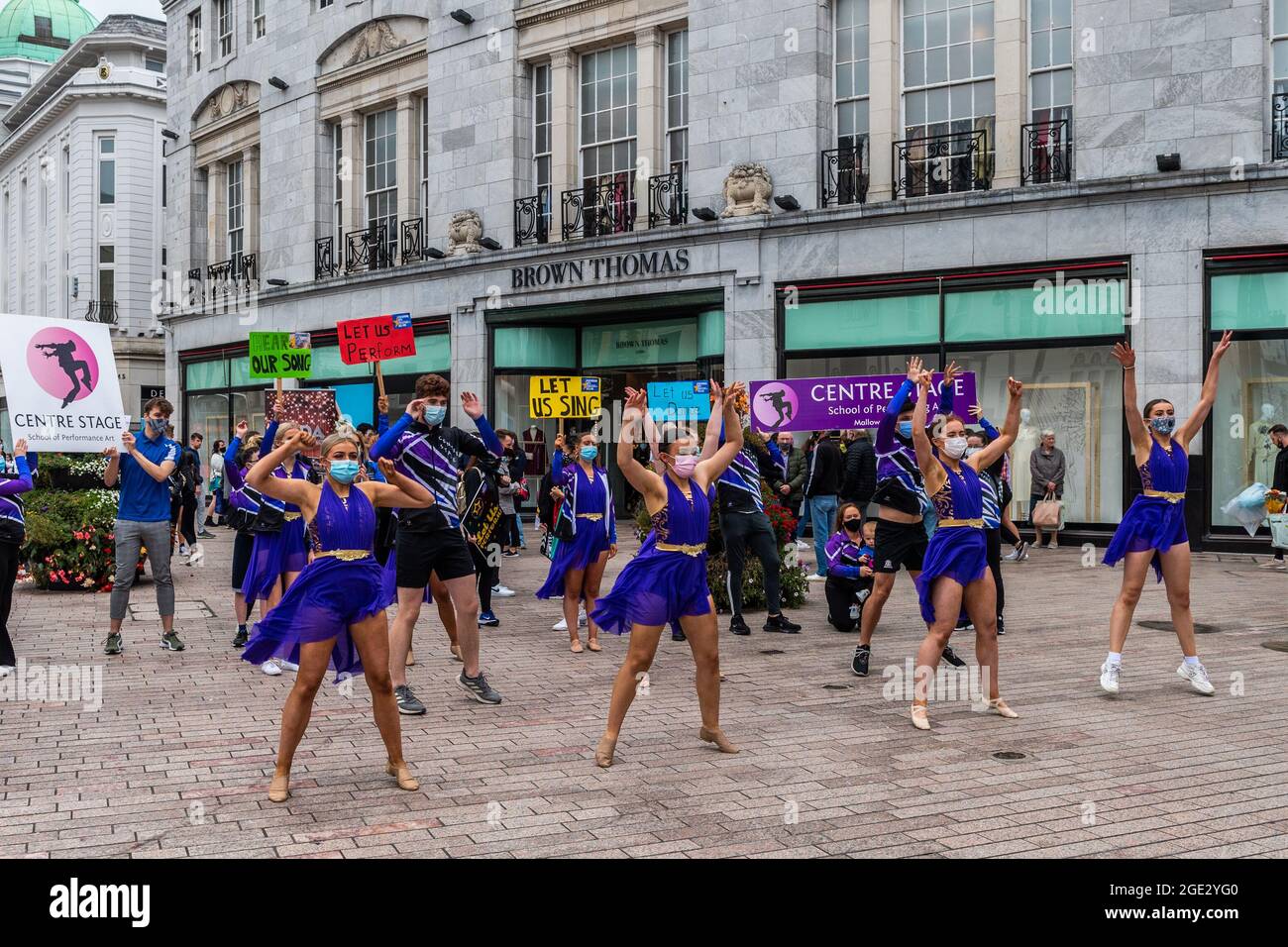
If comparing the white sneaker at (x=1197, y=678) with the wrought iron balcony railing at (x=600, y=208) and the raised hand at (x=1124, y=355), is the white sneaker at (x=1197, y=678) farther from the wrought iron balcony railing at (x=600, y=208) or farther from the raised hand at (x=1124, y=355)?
the wrought iron balcony railing at (x=600, y=208)

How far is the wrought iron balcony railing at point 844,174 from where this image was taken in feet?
63.6

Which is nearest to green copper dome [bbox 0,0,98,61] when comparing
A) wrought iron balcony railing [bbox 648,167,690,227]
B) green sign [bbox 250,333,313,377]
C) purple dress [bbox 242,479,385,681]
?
wrought iron balcony railing [bbox 648,167,690,227]

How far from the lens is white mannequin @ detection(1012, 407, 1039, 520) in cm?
1823

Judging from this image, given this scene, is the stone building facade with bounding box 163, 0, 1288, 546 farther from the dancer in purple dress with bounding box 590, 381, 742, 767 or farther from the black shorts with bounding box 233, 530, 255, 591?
the dancer in purple dress with bounding box 590, 381, 742, 767

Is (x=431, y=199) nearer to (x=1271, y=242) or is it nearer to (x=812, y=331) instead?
(x=812, y=331)

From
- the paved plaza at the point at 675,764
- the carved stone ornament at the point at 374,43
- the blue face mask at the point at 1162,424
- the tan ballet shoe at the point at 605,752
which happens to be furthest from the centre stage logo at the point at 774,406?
the carved stone ornament at the point at 374,43

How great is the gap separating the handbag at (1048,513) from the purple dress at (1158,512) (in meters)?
9.59

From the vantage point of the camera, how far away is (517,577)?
15516mm

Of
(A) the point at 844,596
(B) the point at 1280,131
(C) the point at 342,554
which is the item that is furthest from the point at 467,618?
(B) the point at 1280,131

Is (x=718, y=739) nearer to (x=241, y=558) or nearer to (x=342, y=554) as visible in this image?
(x=342, y=554)

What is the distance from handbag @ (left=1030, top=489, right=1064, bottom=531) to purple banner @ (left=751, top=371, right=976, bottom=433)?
5.09 m

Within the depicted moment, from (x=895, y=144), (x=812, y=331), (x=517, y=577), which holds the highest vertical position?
(x=895, y=144)
